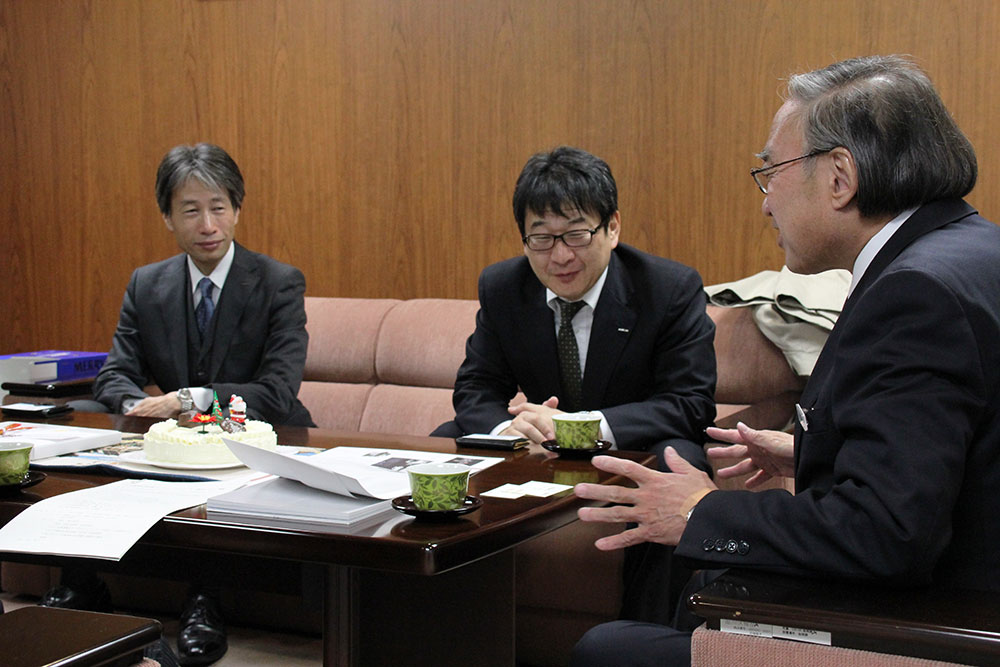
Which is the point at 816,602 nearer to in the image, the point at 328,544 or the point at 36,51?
the point at 328,544

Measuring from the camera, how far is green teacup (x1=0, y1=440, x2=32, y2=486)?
1.70 metres

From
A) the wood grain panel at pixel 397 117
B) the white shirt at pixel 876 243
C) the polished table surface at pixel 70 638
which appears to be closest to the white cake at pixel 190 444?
the polished table surface at pixel 70 638

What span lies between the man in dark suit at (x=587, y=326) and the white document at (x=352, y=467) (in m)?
0.64

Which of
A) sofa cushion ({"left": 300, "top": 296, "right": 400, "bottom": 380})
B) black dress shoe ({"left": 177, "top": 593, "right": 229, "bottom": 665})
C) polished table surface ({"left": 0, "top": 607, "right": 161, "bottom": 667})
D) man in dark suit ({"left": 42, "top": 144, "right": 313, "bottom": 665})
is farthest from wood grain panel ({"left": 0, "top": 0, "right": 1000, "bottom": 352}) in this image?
polished table surface ({"left": 0, "top": 607, "right": 161, "bottom": 667})

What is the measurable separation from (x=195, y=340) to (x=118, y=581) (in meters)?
0.80

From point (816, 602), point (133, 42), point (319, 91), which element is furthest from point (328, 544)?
point (133, 42)

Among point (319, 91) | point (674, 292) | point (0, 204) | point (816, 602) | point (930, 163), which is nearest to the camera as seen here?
point (816, 602)

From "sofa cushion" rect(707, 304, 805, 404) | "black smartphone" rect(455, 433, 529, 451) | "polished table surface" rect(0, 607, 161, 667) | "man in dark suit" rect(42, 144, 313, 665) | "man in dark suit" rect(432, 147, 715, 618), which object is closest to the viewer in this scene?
"polished table surface" rect(0, 607, 161, 667)

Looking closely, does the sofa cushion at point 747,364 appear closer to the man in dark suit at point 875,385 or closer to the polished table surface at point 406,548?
the polished table surface at point 406,548

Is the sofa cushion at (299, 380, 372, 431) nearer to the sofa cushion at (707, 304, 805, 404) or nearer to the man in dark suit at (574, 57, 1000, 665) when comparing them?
the sofa cushion at (707, 304, 805, 404)

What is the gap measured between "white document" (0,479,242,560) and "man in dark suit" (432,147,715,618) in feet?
3.65

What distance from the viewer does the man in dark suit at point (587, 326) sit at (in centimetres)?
267

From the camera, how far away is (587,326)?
2852 mm

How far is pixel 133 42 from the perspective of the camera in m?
4.73
